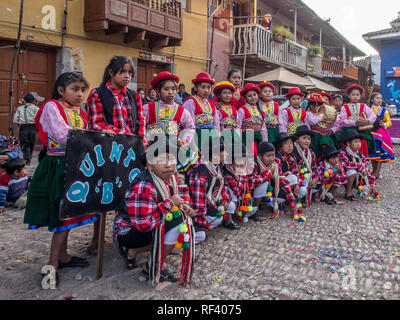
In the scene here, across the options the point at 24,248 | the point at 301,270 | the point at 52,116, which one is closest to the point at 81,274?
the point at 24,248

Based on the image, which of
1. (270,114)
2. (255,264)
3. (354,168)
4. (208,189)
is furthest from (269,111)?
(255,264)

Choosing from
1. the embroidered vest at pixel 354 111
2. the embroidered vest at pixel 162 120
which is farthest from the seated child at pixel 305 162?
the embroidered vest at pixel 162 120

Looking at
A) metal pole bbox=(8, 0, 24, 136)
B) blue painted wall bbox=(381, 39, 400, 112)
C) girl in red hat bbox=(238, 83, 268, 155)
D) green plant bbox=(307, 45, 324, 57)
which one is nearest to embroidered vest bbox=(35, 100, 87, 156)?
girl in red hat bbox=(238, 83, 268, 155)

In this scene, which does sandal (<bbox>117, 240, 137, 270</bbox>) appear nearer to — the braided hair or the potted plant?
the braided hair

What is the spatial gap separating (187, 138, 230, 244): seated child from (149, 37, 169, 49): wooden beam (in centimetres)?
821

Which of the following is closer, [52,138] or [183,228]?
[183,228]

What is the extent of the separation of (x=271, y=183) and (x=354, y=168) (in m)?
1.76

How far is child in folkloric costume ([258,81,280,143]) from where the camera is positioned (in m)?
5.57

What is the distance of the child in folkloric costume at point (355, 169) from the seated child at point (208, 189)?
2527mm

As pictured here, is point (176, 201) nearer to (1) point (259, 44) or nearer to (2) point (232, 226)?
(2) point (232, 226)

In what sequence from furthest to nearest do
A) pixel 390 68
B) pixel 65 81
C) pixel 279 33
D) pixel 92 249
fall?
pixel 279 33 < pixel 390 68 < pixel 92 249 < pixel 65 81

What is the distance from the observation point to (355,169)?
568cm

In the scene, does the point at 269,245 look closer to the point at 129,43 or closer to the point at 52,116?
the point at 52,116

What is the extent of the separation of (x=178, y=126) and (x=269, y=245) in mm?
1665
